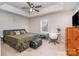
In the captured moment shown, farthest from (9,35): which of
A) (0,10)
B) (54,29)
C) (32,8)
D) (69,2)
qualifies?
(69,2)

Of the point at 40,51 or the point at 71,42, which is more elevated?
the point at 71,42

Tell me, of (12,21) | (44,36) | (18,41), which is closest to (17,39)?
(18,41)

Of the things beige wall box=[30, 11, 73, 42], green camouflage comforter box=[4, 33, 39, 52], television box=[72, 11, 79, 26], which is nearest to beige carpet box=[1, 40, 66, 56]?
green camouflage comforter box=[4, 33, 39, 52]

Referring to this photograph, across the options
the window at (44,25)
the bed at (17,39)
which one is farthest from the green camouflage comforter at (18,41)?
the window at (44,25)

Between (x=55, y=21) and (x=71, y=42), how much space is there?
1.52 feet

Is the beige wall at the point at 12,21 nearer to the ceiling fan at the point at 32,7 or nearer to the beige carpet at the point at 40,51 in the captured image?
the ceiling fan at the point at 32,7

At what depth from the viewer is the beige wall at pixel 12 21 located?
1.70 metres

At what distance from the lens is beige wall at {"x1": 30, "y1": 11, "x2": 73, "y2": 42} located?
1689mm

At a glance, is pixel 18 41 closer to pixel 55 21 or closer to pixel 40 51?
pixel 40 51

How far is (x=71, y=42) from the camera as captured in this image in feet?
5.57

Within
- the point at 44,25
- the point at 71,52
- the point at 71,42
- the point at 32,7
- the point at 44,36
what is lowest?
the point at 71,52

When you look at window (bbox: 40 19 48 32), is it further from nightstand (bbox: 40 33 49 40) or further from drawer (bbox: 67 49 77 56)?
drawer (bbox: 67 49 77 56)

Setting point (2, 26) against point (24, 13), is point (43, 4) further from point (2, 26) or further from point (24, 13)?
point (2, 26)

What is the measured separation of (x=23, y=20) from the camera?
181 cm
